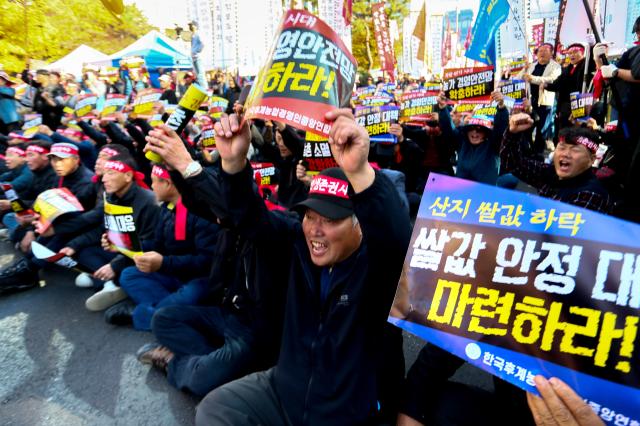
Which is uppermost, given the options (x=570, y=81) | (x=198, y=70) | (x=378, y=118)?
(x=198, y=70)

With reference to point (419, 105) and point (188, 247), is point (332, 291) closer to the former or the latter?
point (188, 247)

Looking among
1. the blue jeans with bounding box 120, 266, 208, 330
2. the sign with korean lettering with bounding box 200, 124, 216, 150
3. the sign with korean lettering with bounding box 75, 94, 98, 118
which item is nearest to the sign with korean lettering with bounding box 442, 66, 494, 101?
the sign with korean lettering with bounding box 200, 124, 216, 150

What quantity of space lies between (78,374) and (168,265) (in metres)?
0.99

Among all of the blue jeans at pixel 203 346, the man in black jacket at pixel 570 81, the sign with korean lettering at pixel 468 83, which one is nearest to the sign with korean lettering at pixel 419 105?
the sign with korean lettering at pixel 468 83

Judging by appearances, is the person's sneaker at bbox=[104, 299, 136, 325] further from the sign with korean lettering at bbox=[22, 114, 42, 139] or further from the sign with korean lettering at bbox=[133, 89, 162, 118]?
the sign with korean lettering at bbox=[22, 114, 42, 139]

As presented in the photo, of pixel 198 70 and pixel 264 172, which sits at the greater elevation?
pixel 198 70

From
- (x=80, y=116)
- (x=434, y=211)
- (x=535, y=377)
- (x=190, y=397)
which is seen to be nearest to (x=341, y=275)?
(x=434, y=211)

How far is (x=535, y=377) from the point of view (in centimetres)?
122

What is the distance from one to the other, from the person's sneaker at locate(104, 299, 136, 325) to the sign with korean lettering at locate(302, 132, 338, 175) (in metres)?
2.09

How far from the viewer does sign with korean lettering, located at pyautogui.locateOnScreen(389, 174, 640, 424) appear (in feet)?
3.78

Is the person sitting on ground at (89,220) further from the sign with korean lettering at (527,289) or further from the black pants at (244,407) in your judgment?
the sign with korean lettering at (527,289)

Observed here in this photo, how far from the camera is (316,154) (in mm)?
4246

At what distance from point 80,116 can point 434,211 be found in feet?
26.6

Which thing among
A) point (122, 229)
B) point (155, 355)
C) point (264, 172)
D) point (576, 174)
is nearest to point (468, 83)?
point (576, 174)
